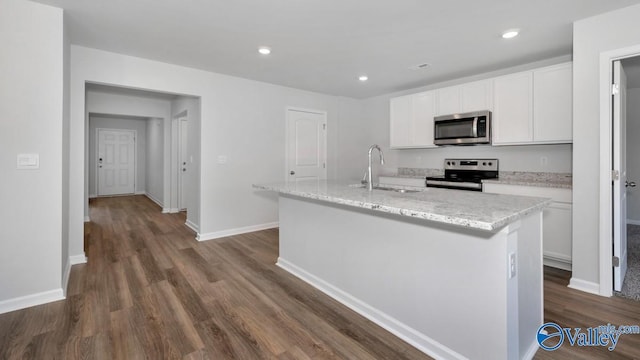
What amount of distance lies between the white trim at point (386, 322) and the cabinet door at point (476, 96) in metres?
2.99

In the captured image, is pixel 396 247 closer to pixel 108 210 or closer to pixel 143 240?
pixel 143 240

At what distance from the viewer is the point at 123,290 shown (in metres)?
2.58

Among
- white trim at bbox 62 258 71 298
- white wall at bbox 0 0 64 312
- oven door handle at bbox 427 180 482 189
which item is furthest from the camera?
oven door handle at bbox 427 180 482 189

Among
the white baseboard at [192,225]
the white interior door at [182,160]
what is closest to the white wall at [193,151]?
the white baseboard at [192,225]

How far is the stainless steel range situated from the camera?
150 inches

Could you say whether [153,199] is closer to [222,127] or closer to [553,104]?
[222,127]

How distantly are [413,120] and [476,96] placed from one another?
944mm

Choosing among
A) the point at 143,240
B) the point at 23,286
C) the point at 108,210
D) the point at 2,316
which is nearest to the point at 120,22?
the point at 23,286

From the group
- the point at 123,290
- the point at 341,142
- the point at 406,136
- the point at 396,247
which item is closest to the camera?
the point at 396,247

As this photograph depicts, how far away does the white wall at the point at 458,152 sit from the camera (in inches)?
139

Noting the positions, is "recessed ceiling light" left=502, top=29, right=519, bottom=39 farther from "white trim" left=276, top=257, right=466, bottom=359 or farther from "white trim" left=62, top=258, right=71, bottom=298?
"white trim" left=62, top=258, right=71, bottom=298

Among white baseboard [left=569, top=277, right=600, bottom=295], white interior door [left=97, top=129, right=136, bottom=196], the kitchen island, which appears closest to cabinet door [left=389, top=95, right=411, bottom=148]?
white baseboard [left=569, top=277, right=600, bottom=295]

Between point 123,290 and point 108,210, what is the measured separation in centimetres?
456

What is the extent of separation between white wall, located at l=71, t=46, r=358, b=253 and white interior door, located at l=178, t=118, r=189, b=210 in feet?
5.92
